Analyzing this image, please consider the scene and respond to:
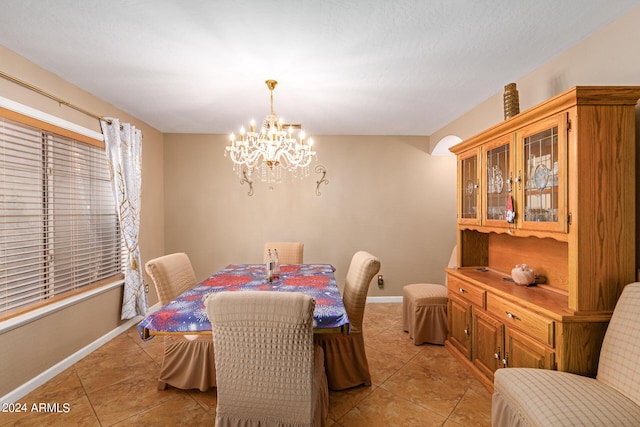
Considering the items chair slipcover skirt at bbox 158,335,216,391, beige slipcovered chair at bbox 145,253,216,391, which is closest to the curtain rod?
beige slipcovered chair at bbox 145,253,216,391

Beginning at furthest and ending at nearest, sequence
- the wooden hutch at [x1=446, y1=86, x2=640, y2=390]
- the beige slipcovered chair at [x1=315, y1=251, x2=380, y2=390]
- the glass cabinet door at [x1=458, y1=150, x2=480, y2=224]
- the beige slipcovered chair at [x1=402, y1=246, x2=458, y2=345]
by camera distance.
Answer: the beige slipcovered chair at [x1=402, y1=246, x2=458, y2=345], the glass cabinet door at [x1=458, y1=150, x2=480, y2=224], the beige slipcovered chair at [x1=315, y1=251, x2=380, y2=390], the wooden hutch at [x1=446, y1=86, x2=640, y2=390]

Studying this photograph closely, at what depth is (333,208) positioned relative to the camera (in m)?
4.37

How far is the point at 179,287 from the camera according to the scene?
239 centimetres

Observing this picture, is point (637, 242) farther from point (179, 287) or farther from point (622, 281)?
point (179, 287)

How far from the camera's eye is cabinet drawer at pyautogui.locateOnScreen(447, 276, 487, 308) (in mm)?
2339

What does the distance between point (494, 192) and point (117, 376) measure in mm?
3376

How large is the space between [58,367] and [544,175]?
12.9ft

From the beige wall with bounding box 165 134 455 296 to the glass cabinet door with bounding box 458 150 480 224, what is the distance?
153 cm

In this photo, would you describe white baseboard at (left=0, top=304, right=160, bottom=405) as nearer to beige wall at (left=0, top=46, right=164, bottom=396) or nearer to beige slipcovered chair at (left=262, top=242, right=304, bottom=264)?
beige wall at (left=0, top=46, right=164, bottom=396)

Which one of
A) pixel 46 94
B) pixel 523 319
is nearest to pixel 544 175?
pixel 523 319

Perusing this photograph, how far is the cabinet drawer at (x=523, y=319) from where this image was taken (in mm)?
1722

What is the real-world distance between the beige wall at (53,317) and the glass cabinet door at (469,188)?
3.60 meters

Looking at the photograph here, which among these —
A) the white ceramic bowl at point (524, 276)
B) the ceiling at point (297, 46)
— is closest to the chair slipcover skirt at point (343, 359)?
the white ceramic bowl at point (524, 276)

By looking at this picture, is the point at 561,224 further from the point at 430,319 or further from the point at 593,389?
the point at 430,319
